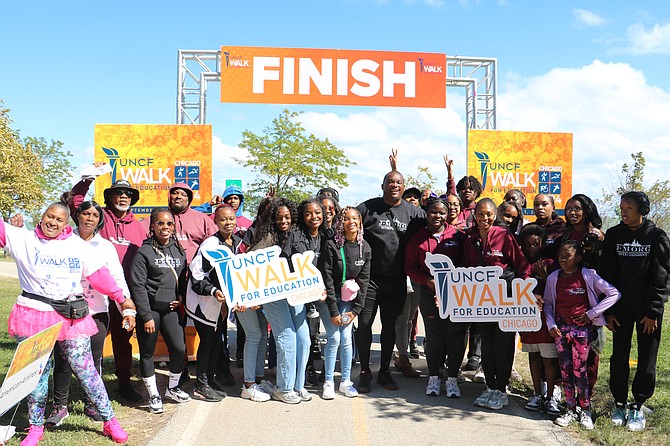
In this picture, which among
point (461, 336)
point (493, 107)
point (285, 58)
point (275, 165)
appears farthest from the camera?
point (275, 165)

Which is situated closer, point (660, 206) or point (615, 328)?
point (615, 328)

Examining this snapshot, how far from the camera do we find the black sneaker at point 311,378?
243 inches

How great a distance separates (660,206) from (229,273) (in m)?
32.3

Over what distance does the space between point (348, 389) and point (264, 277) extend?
149 centimetres

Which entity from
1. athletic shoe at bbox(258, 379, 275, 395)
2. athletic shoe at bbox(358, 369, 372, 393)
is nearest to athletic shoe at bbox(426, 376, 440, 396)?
athletic shoe at bbox(358, 369, 372, 393)

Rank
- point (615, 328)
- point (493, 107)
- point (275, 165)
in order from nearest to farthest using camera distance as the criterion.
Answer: point (615, 328), point (493, 107), point (275, 165)

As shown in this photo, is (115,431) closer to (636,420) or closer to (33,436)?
(33,436)

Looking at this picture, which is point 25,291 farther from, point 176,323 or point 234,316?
point 234,316

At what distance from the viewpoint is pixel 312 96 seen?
13328 mm

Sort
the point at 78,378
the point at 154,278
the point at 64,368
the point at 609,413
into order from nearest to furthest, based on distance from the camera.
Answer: the point at 78,378 → the point at 64,368 → the point at 154,278 → the point at 609,413

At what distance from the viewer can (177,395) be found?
5.48 m

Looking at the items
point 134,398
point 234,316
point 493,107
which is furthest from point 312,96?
point 134,398

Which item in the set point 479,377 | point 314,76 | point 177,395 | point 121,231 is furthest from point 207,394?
point 314,76

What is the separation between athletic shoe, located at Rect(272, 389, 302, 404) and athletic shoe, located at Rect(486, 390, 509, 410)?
1881 mm
